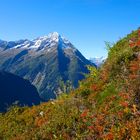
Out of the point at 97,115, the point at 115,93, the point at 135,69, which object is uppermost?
the point at 135,69

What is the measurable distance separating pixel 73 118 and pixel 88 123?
49.2 inches

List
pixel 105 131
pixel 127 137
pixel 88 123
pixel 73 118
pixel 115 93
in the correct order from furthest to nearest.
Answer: pixel 115 93, pixel 73 118, pixel 88 123, pixel 105 131, pixel 127 137

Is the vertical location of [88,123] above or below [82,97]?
below

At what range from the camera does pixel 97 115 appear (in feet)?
46.9

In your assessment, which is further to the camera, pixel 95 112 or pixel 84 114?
pixel 84 114

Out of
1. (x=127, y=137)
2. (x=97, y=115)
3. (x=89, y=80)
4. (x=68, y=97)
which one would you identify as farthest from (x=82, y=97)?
(x=127, y=137)

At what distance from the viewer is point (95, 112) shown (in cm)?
1489

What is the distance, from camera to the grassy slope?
1277 centimetres

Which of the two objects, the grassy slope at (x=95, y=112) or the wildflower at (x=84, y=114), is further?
the wildflower at (x=84, y=114)

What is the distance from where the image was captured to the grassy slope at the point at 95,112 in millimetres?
12766

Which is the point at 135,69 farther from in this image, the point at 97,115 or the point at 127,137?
the point at 127,137

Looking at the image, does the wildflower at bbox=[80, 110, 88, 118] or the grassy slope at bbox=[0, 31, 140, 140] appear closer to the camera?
the grassy slope at bbox=[0, 31, 140, 140]

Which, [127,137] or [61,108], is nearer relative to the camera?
[127,137]

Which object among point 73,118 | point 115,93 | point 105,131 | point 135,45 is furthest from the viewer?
point 135,45
